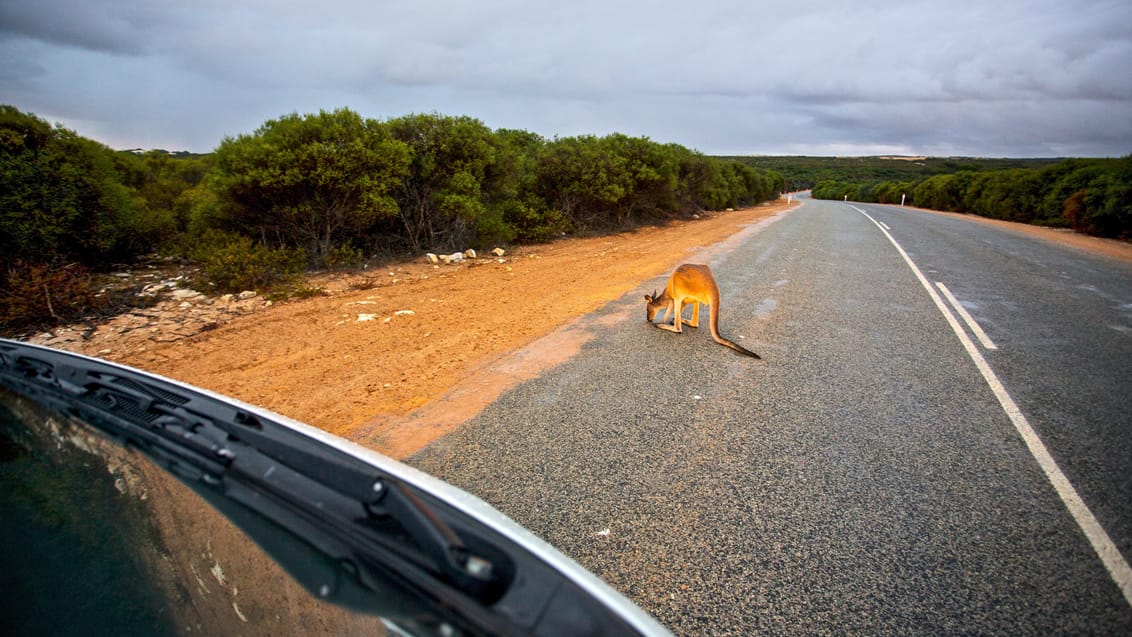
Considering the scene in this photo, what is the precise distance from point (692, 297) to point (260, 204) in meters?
8.03

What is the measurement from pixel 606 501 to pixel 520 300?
4845 mm

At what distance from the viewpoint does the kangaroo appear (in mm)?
5223

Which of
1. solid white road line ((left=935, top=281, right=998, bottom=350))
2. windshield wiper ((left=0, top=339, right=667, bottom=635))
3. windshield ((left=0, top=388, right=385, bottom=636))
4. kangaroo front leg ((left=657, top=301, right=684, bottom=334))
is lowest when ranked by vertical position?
solid white road line ((left=935, top=281, right=998, bottom=350))

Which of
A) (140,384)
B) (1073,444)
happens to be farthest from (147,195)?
(1073,444)

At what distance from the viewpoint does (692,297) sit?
5.38 m

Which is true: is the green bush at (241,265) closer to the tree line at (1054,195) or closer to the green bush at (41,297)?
the green bush at (41,297)

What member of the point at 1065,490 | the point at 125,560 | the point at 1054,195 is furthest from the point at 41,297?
the point at 1054,195

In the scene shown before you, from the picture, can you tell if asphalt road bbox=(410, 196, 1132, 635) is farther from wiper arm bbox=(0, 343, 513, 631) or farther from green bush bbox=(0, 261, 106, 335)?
green bush bbox=(0, 261, 106, 335)

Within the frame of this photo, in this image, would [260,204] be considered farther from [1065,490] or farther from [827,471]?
[1065,490]

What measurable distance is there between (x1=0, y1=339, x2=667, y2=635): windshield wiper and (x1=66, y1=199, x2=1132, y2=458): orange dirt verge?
1.99 meters

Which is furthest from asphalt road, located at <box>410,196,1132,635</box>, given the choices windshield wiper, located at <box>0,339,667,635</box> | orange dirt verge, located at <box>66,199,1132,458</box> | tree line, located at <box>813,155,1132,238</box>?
tree line, located at <box>813,155,1132,238</box>

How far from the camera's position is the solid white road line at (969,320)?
5391 mm

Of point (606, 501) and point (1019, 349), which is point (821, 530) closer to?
point (606, 501)

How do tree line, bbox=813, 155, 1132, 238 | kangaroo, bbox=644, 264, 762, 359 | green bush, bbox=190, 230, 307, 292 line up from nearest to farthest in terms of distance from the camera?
kangaroo, bbox=644, 264, 762, 359, green bush, bbox=190, 230, 307, 292, tree line, bbox=813, 155, 1132, 238
